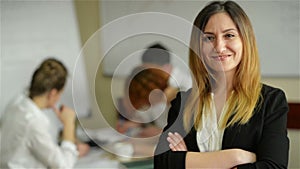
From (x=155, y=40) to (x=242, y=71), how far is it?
0.85 ft

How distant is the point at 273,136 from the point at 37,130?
1.95 feet

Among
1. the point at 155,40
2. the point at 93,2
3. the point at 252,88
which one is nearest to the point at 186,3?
the point at 155,40

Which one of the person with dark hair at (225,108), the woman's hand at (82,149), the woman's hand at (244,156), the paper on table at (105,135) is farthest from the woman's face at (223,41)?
the woman's hand at (82,149)

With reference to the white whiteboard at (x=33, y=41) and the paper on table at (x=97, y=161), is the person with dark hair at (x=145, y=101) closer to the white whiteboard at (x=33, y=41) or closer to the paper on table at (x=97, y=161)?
the paper on table at (x=97, y=161)

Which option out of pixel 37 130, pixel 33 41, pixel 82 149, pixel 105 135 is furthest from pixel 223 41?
pixel 33 41

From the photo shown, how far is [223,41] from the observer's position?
0.65 m

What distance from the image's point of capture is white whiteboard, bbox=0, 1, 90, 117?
1.32 m

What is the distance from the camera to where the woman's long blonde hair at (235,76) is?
657 millimetres

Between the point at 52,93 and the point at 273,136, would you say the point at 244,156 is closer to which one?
the point at 273,136

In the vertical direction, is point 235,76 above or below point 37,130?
above

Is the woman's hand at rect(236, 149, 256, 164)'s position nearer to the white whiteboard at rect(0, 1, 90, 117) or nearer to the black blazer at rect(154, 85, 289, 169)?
the black blazer at rect(154, 85, 289, 169)

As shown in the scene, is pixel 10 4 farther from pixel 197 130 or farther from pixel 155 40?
pixel 197 130

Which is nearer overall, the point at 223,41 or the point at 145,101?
the point at 223,41

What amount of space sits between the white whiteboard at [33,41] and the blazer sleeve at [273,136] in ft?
2.37
